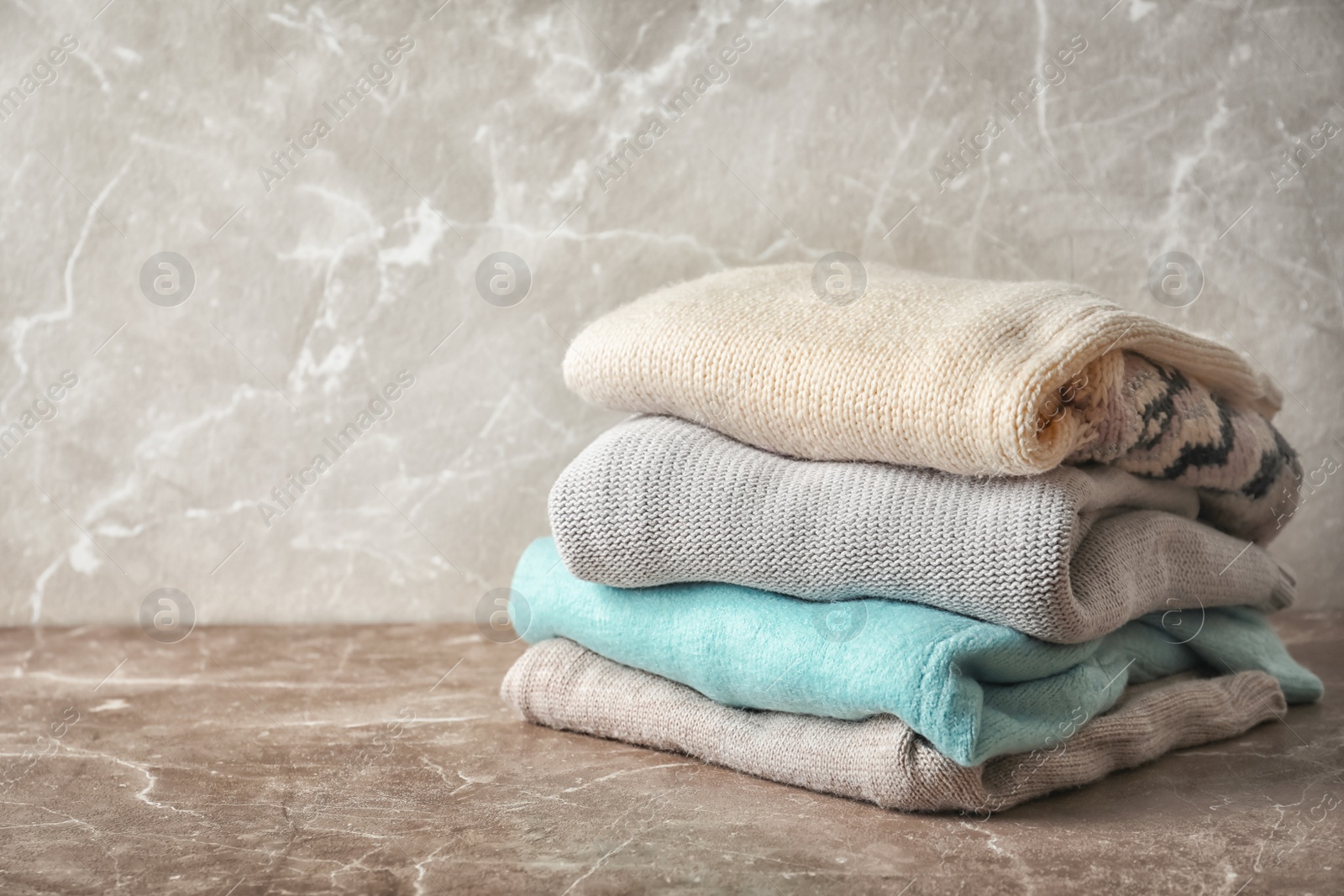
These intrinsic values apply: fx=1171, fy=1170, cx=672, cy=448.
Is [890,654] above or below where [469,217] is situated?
below

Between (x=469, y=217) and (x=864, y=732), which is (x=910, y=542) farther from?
(x=469, y=217)

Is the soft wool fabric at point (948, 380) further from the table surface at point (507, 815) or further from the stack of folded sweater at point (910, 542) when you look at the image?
the table surface at point (507, 815)

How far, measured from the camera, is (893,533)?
0.67 meters

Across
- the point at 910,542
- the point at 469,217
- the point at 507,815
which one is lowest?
the point at 507,815

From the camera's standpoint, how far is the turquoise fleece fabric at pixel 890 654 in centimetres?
62

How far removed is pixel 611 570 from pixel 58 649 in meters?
0.56

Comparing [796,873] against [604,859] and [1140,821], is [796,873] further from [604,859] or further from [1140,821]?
[1140,821]

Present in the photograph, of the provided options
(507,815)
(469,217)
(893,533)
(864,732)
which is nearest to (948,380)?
(893,533)

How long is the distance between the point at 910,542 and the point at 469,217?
22.5 inches

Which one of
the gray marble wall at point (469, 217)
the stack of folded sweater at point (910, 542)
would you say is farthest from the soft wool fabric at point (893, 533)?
the gray marble wall at point (469, 217)

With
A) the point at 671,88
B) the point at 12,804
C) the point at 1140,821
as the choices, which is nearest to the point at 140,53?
the point at 671,88

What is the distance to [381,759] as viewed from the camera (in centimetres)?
74

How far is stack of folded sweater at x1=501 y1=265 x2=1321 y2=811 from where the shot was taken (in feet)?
2.07

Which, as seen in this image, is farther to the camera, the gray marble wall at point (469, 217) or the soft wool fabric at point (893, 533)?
the gray marble wall at point (469, 217)
